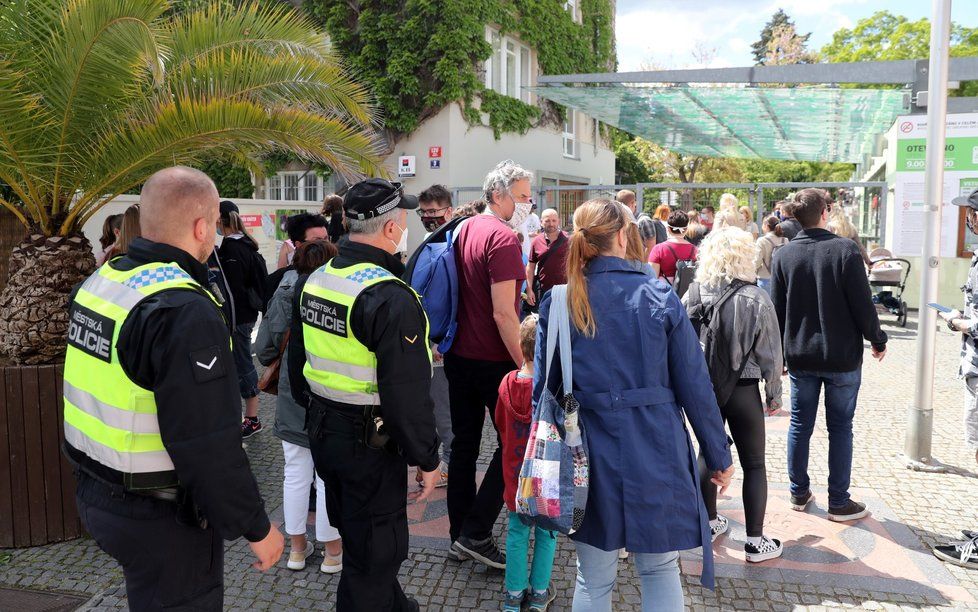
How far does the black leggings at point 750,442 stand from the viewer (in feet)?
12.7

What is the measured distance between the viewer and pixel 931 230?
5328mm

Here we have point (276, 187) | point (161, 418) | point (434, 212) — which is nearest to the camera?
point (161, 418)

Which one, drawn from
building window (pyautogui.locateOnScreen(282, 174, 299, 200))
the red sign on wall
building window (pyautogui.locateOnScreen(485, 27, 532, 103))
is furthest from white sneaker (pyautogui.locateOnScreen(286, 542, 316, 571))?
building window (pyautogui.locateOnScreen(282, 174, 299, 200))

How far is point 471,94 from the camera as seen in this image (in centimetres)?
1549

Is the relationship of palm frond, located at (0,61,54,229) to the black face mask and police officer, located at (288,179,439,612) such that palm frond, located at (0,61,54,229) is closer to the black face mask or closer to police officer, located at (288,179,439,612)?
the black face mask

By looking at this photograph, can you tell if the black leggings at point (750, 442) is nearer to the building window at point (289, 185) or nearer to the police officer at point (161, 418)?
the police officer at point (161, 418)

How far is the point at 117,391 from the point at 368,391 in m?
0.92

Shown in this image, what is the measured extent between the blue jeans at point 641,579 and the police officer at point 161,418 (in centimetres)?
109

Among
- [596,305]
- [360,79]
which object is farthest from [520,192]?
[360,79]

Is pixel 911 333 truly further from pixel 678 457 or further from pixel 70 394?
pixel 70 394

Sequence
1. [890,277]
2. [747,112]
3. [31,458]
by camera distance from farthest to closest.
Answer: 1. [747,112]
2. [890,277]
3. [31,458]

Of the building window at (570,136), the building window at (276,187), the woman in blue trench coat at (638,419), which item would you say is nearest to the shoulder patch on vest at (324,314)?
the woman in blue trench coat at (638,419)

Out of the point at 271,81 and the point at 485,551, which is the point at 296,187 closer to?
the point at 271,81

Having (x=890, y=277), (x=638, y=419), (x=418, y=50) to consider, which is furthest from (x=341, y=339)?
(x=418, y=50)
